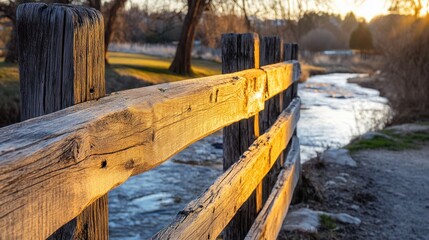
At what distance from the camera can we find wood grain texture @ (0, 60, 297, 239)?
3.45ft

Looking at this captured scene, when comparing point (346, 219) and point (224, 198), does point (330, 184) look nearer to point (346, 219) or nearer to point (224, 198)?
point (346, 219)

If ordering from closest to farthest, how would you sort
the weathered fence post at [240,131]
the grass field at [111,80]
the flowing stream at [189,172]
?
the weathered fence post at [240,131]
the flowing stream at [189,172]
the grass field at [111,80]

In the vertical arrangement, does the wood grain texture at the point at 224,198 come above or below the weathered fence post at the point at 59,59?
below

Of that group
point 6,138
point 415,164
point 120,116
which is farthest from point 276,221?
point 415,164

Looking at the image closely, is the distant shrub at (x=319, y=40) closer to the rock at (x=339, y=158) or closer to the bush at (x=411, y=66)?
the bush at (x=411, y=66)

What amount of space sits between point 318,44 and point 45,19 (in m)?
70.7

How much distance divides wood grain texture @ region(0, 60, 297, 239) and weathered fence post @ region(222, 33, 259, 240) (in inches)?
45.7

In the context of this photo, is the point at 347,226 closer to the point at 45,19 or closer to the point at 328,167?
the point at 328,167

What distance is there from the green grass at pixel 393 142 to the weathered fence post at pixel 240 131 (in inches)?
246

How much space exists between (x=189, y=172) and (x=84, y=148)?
8.59m

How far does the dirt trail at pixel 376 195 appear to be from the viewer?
4963 mm

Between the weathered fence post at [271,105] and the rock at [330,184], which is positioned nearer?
the weathered fence post at [271,105]

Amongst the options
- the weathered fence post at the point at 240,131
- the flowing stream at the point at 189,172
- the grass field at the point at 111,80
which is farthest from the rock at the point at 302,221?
the grass field at the point at 111,80

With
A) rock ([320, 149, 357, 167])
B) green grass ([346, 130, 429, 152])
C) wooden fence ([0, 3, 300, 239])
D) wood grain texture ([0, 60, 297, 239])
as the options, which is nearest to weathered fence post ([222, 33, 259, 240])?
wooden fence ([0, 3, 300, 239])
